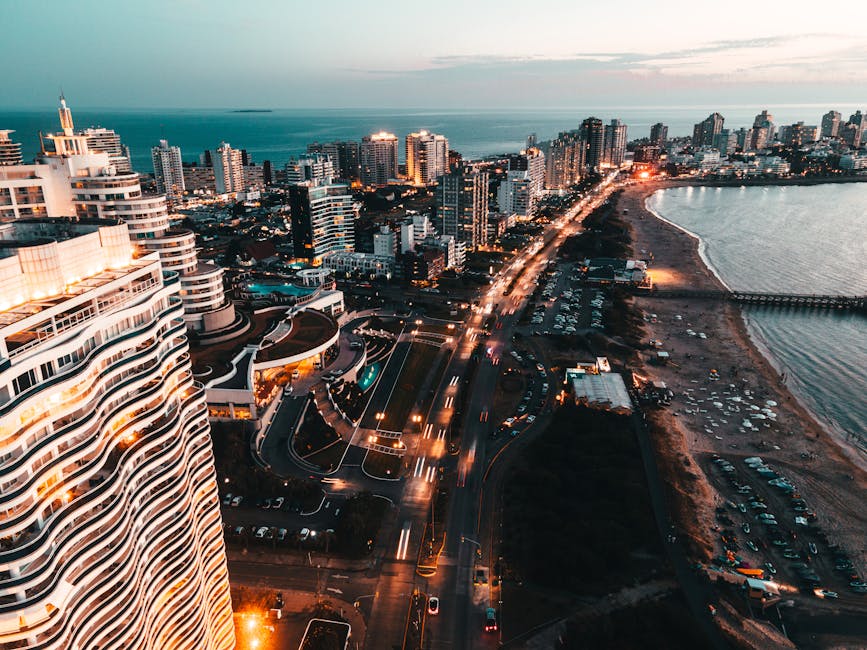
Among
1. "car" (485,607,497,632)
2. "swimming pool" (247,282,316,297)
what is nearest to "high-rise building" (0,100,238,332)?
"swimming pool" (247,282,316,297)

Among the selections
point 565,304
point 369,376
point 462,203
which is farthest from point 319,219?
point 369,376

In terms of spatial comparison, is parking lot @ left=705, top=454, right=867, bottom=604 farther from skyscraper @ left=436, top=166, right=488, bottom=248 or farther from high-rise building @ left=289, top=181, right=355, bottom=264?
skyscraper @ left=436, top=166, right=488, bottom=248

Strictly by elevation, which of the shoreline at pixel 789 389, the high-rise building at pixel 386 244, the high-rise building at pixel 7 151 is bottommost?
the shoreline at pixel 789 389

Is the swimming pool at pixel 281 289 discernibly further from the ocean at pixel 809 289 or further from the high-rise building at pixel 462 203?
the ocean at pixel 809 289

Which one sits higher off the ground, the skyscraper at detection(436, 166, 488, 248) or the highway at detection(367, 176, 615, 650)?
the skyscraper at detection(436, 166, 488, 248)

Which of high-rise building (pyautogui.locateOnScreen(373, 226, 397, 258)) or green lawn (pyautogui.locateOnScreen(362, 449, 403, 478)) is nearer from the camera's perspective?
green lawn (pyautogui.locateOnScreen(362, 449, 403, 478))

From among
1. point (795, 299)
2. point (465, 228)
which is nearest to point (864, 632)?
point (795, 299)

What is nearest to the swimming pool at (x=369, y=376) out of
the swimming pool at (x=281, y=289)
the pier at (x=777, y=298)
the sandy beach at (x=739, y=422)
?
the swimming pool at (x=281, y=289)
